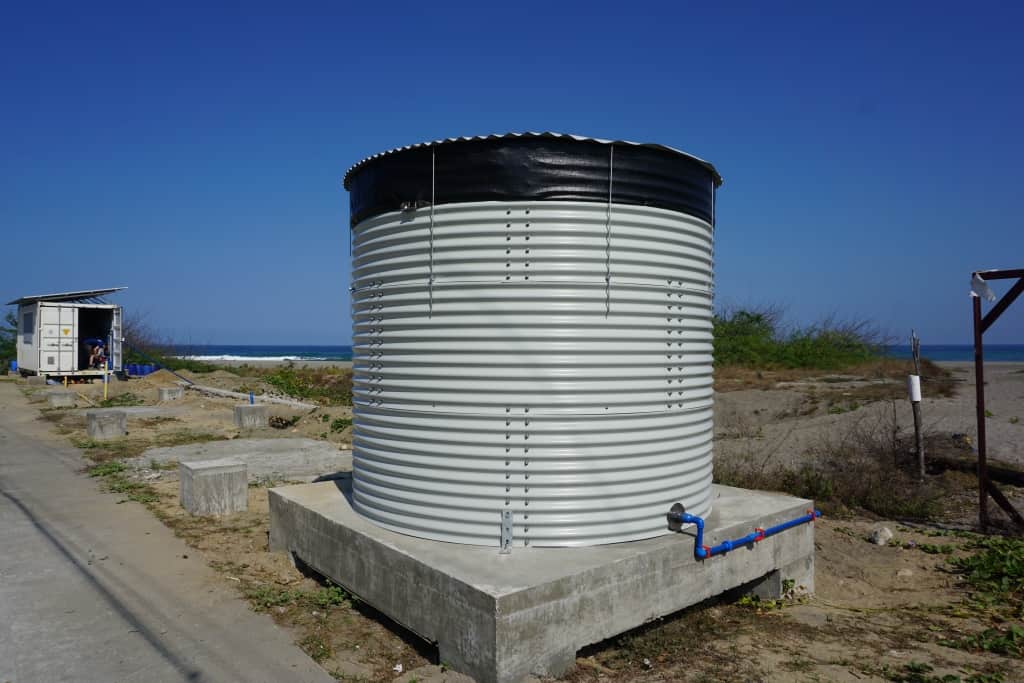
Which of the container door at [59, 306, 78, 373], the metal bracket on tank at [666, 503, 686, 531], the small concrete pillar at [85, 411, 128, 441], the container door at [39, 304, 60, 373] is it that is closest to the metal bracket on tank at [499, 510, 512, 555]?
the metal bracket on tank at [666, 503, 686, 531]

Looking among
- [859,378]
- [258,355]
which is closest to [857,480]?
[859,378]

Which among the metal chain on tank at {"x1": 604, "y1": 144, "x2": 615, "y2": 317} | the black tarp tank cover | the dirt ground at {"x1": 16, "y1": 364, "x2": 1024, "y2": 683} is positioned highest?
the black tarp tank cover

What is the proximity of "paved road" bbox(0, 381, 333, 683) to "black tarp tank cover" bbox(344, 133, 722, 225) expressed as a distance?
3162mm

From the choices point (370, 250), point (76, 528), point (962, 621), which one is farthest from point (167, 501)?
point (962, 621)

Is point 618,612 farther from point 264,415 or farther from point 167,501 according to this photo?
point 264,415

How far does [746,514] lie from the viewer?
553 cm

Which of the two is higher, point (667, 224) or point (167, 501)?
point (667, 224)

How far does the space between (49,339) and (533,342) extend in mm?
27435

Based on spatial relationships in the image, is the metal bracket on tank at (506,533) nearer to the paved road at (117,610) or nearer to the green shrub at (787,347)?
the paved road at (117,610)

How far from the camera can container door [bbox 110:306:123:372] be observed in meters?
26.8

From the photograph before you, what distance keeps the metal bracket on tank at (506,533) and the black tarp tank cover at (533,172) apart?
209 cm

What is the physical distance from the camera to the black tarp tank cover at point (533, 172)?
4711 mm

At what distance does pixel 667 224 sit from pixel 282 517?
4115 millimetres

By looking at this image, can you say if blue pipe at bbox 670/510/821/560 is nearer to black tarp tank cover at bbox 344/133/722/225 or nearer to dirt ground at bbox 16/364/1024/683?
dirt ground at bbox 16/364/1024/683
